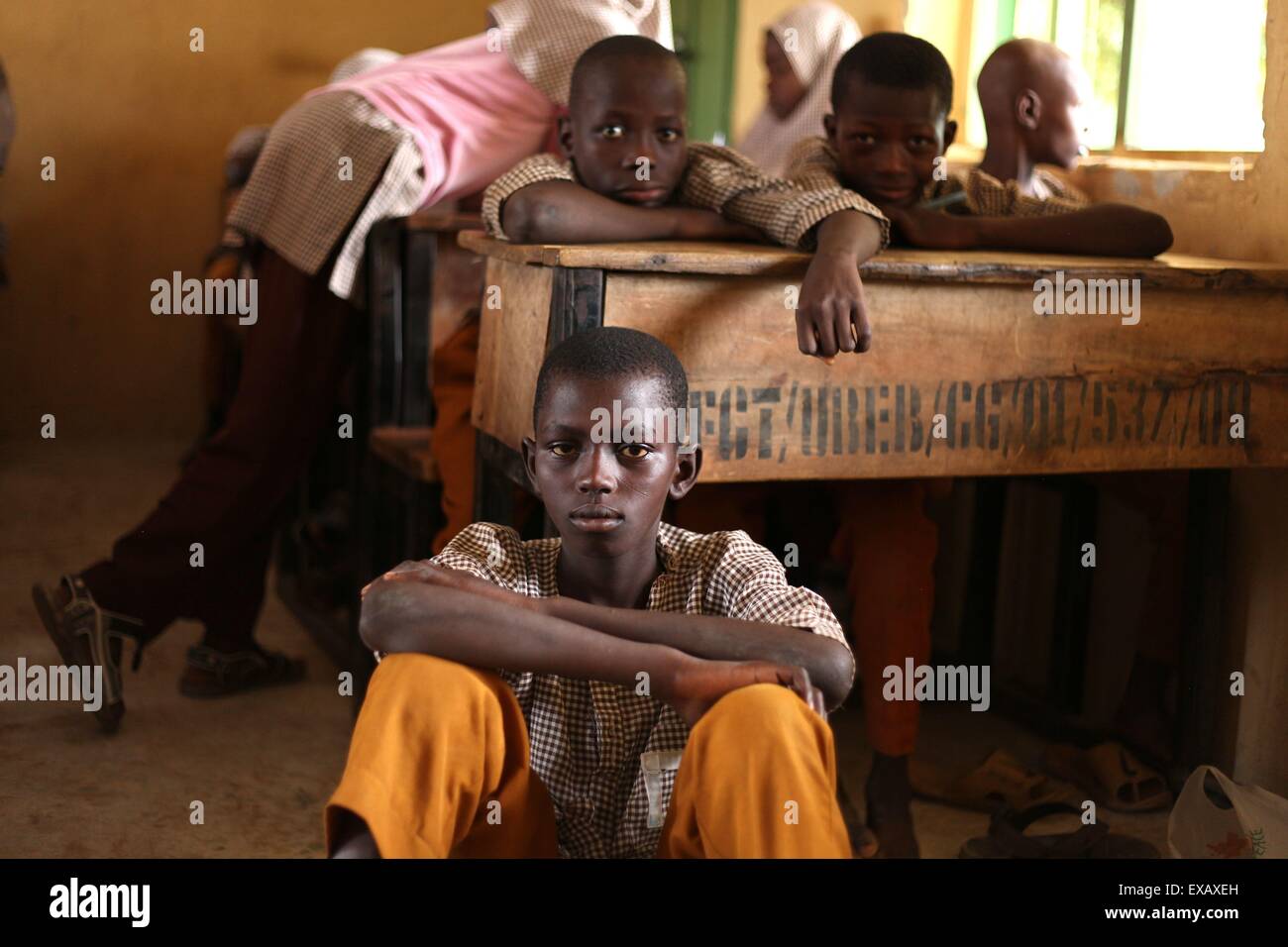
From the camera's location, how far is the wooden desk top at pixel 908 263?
6.27ft

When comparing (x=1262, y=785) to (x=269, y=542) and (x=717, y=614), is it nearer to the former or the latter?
(x=717, y=614)

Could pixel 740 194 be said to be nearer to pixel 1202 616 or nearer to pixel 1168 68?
pixel 1202 616

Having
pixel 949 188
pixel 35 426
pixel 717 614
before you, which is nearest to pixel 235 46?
pixel 35 426

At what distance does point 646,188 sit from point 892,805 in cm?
107

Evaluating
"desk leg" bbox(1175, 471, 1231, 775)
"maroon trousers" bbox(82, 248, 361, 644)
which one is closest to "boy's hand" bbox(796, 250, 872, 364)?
"desk leg" bbox(1175, 471, 1231, 775)

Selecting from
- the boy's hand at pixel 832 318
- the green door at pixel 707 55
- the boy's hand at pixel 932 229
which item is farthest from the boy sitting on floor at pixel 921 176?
the green door at pixel 707 55

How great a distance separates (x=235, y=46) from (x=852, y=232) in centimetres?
492

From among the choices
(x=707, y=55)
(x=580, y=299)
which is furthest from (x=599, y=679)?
(x=707, y=55)

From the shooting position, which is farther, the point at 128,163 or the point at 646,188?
the point at 128,163

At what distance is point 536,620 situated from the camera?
4.93 feet

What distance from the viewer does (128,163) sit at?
6199mm
